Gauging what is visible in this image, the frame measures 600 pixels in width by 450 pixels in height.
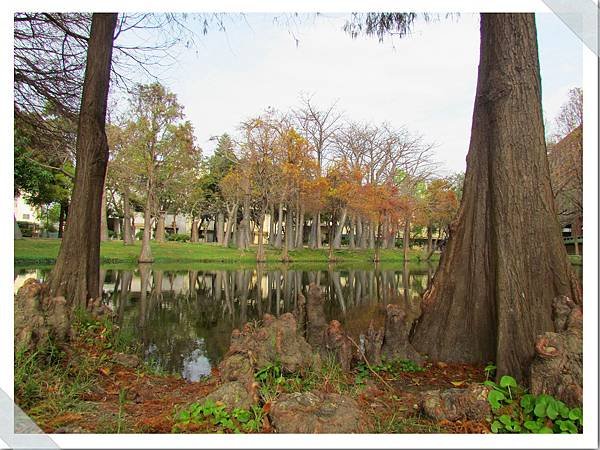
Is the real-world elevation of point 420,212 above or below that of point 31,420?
above

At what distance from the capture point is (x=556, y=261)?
319 centimetres

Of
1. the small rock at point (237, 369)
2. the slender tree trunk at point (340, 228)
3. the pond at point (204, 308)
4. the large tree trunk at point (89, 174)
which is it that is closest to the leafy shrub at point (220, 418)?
the small rock at point (237, 369)

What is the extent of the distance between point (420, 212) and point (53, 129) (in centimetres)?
2507

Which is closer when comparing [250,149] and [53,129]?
[53,129]

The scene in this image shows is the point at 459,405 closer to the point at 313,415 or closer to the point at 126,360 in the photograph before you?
the point at 313,415

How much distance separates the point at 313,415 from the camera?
2.14m

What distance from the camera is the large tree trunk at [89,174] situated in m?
4.59

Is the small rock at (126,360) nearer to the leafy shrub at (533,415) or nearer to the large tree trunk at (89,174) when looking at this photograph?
the large tree trunk at (89,174)

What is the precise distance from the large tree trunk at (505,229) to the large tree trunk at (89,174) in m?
A: 3.67

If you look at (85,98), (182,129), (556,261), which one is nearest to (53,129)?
(85,98)

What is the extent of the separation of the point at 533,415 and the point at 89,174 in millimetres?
4602

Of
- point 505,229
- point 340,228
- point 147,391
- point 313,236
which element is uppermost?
point 340,228

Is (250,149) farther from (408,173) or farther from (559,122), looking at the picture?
(559,122)

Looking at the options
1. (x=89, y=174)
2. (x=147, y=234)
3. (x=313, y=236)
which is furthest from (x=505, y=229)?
(x=313, y=236)
